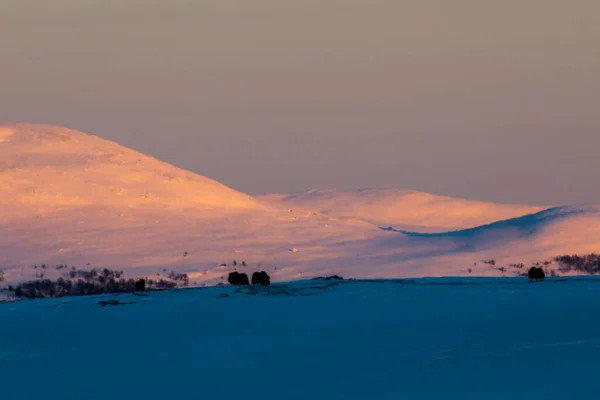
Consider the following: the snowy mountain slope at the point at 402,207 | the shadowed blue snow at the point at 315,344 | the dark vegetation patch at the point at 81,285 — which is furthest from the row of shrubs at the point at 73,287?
the snowy mountain slope at the point at 402,207

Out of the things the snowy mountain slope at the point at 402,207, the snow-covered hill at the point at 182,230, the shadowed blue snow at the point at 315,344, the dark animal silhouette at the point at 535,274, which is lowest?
the shadowed blue snow at the point at 315,344

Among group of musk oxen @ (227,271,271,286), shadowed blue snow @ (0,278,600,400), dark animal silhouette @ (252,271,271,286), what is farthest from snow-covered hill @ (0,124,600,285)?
shadowed blue snow @ (0,278,600,400)

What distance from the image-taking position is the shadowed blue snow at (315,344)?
8422 millimetres

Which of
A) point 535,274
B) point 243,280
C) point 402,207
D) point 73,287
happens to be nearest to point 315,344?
point 535,274

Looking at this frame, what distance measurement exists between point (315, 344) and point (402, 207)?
3355 inches

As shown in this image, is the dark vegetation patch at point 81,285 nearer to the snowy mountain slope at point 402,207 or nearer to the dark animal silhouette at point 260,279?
the dark animal silhouette at point 260,279

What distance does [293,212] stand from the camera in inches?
1930

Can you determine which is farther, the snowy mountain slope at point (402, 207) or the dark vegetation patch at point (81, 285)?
the snowy mountain slope at point (402, 207)

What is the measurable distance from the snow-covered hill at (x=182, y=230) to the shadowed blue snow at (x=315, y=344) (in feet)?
52.1

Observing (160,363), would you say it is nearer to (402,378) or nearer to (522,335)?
(402,378)

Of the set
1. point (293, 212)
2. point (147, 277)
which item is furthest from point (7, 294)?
point (293, 212)

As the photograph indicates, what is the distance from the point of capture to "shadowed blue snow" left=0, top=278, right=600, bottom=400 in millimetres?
8422

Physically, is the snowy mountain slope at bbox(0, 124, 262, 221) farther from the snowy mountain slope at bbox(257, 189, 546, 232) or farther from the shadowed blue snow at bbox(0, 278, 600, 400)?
the shadowed blue snow at bbox(0, 278, 600, 400)

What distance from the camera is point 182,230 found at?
40.2 m
